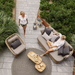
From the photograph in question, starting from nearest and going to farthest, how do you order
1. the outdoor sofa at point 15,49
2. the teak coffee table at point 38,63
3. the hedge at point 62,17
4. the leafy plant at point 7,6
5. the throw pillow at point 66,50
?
the teak coffee table at point 38,63, the throw pillow at point 66,50, the outdoor sofa at point 15,49, the hedge at point 62,17, the leafy plant at point 7,6

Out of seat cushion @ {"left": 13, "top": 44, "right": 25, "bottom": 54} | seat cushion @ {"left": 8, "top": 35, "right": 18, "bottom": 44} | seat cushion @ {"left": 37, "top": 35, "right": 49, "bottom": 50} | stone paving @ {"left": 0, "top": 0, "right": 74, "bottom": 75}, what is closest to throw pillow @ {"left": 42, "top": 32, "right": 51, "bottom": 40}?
seat cushion @ {"left": 37, "top": 35, "right": 49, "bottom": 50}

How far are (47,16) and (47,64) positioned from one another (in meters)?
3.88

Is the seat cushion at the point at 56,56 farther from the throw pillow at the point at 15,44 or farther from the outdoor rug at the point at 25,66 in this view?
the throw pillow at the point at 15,44

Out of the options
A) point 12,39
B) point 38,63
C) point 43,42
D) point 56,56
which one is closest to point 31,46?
point 43,42

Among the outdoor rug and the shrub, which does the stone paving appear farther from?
the shrub

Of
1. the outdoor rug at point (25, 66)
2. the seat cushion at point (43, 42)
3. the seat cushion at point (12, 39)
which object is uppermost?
the seat cushion at point (12, 39)

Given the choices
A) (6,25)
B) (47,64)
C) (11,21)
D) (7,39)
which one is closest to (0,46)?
(7,39)

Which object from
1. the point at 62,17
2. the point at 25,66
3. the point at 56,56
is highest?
the point at 62,17

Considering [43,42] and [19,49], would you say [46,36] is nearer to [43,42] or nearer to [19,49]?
[43,42]

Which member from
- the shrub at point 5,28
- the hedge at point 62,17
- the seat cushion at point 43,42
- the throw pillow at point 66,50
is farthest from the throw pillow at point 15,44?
the hedge at point 62,17

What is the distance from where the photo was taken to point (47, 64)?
521 cm

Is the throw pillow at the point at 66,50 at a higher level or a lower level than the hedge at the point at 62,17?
lower

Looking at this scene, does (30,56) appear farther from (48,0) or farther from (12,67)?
(48,0)

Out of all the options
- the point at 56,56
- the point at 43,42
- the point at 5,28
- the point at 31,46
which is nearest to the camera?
the point at 56,56
